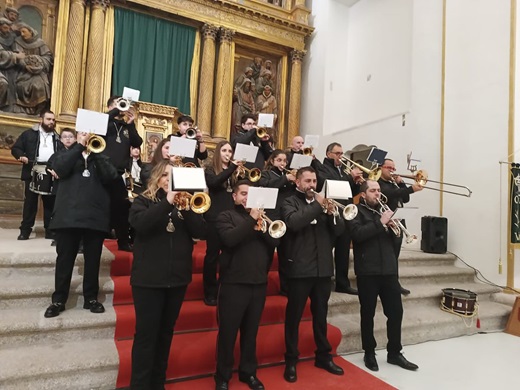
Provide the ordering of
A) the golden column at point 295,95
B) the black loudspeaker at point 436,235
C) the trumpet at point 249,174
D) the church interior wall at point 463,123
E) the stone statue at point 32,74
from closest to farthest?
the trumpet at point 249,174 < the church interior wall at point 463,123 < the black loudspeaker at point 436,235 < the stone statue at point 32,74 < the golden column at point 295,95

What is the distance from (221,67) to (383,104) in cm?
373

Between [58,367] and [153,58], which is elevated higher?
[153,58]

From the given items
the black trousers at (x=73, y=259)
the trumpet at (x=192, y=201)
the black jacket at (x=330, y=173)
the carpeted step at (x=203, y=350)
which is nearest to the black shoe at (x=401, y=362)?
the carpeted step at (x=203, y=350)

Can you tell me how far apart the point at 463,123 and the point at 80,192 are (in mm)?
5873

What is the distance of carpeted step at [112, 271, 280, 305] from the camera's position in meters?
3.39

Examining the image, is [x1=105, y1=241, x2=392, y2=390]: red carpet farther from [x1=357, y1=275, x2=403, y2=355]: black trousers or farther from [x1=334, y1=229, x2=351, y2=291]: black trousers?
[x1=334, y1=229, x2=351, y2=291]: black trousers

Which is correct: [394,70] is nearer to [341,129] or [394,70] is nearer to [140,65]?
[341,129]

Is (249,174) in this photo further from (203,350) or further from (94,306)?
(94,306)

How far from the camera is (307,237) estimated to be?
3.10m

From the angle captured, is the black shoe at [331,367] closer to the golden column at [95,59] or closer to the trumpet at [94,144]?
the trumpet at [94,144]

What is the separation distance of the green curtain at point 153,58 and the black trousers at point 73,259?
5.51 metres

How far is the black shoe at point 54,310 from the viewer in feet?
9.67

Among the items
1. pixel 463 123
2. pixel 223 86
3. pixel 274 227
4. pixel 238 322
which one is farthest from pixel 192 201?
pixel 223 86

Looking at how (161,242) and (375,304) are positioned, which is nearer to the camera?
(161,242)
